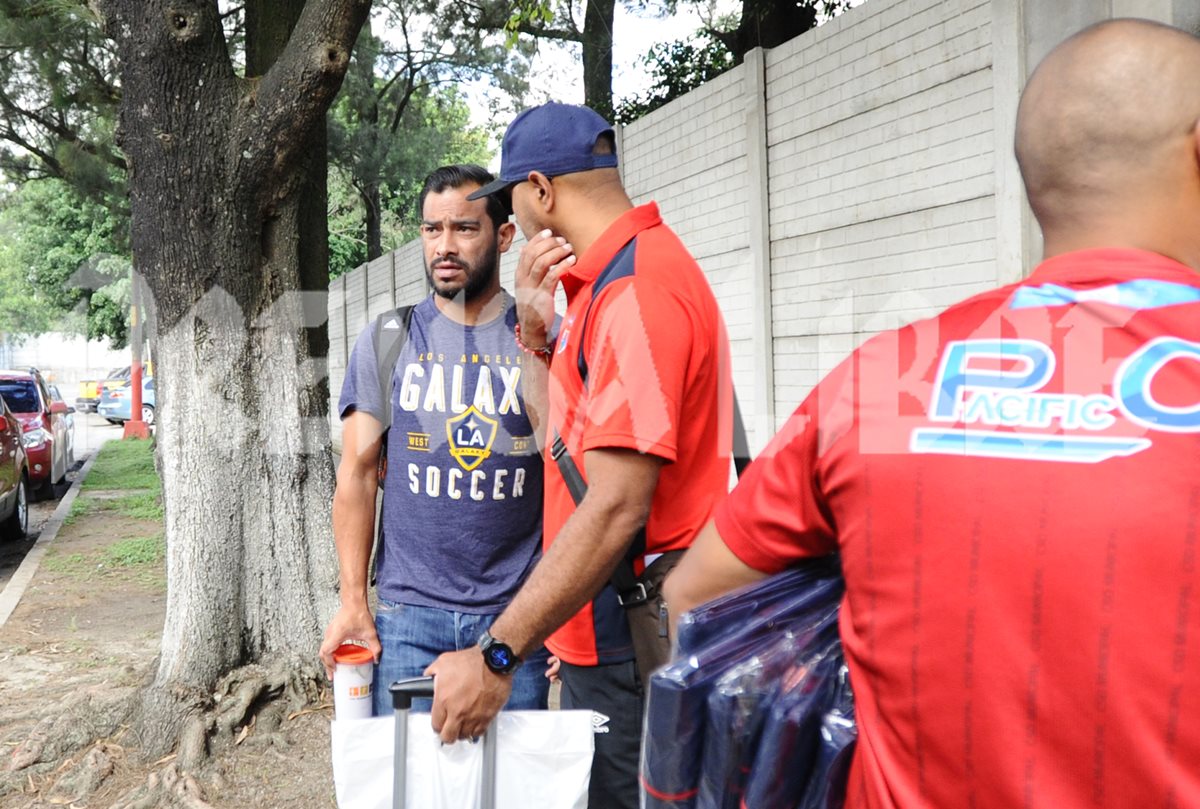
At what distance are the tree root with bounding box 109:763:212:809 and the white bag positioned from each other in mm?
2524

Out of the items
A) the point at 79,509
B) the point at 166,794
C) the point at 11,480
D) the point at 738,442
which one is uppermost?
the point at 738,442

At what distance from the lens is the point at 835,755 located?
1.34 meters

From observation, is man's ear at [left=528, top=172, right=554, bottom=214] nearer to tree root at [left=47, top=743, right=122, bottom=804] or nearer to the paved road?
tree root at [left=47, top=743, right=122, bottom=804]

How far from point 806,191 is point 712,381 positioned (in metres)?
4.78

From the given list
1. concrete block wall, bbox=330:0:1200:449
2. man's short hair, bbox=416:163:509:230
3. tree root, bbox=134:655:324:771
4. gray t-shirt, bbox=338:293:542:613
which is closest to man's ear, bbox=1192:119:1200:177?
gray t-shirt, bbox=338:293:542:613

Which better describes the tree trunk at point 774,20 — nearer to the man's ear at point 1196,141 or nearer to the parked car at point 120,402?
the man's ear at point 1196,141

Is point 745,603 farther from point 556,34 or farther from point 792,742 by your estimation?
point 556,34

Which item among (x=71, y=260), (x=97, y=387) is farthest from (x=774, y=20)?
(x=71, y=260)

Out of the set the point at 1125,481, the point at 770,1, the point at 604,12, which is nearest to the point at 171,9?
the point at 1125,481

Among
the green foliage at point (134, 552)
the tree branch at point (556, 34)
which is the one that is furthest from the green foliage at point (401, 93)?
the green foliage at point (134, 552)

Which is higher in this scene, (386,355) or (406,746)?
(386,355)

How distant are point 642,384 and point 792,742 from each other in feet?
2.59

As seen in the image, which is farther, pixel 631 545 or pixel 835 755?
pixel 631 545

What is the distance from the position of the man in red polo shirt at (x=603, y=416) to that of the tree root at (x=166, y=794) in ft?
8.34
